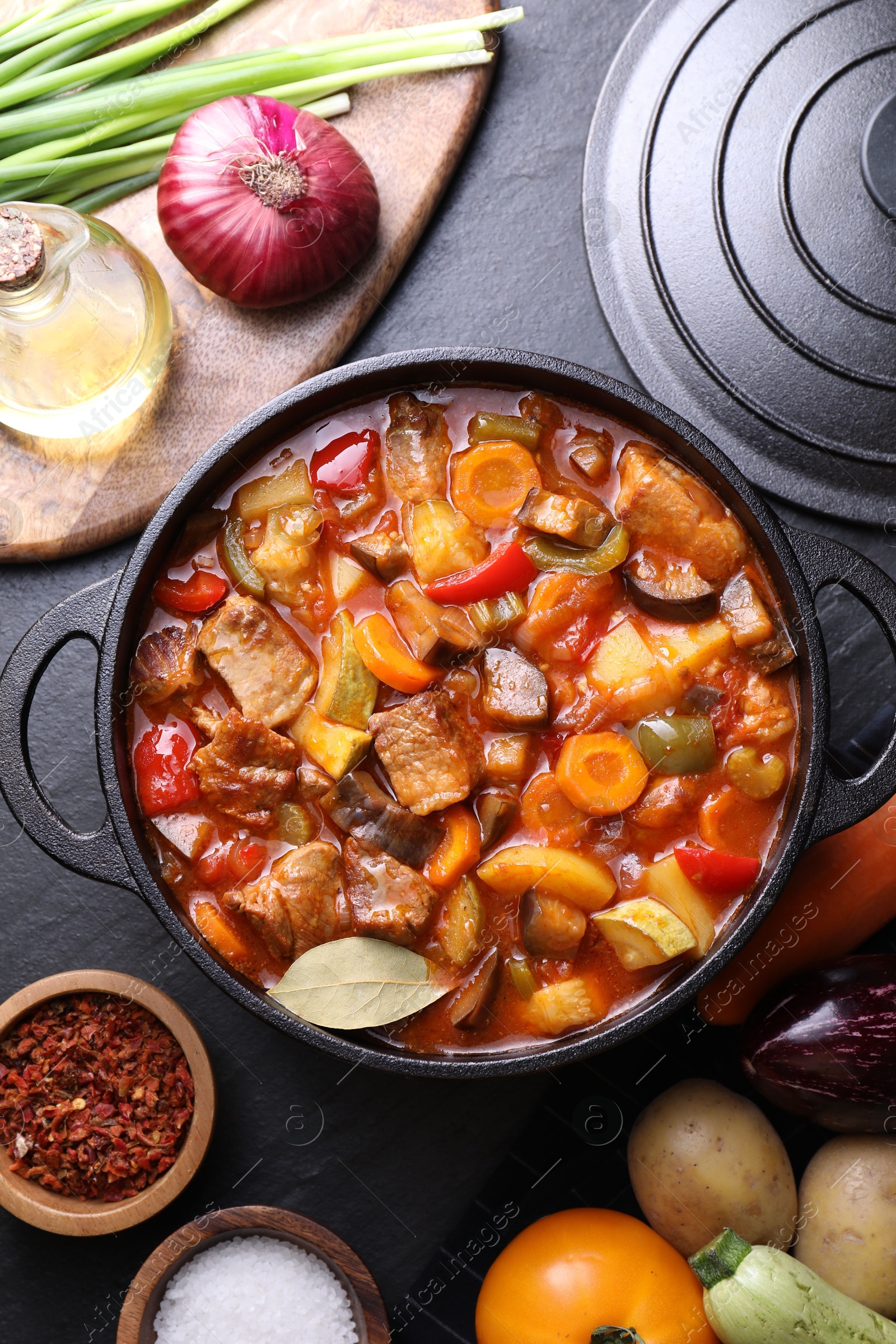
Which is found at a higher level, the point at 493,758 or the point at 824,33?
the point at 824,33

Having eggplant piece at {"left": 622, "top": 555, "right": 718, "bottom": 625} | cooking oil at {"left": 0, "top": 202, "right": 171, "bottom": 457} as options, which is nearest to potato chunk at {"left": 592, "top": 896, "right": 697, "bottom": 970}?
eggplant piece at {"left": 622, "top": 555, "right": 718, "bottom": 625}

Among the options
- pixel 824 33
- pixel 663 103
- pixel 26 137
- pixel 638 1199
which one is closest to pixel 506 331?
pixel 663 103

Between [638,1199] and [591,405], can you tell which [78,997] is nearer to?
[638,1199]

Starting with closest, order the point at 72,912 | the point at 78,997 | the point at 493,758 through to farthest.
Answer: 1. the point at 493,758
2. the point at 78,997
3. the point at 72,912

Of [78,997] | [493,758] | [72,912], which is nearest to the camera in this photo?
[493,758]

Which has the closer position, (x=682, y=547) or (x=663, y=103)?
(x=682, y=547)

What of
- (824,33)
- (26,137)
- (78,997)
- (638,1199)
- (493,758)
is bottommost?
(638,1199)

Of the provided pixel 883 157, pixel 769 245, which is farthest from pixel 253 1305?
pixel 883 157
